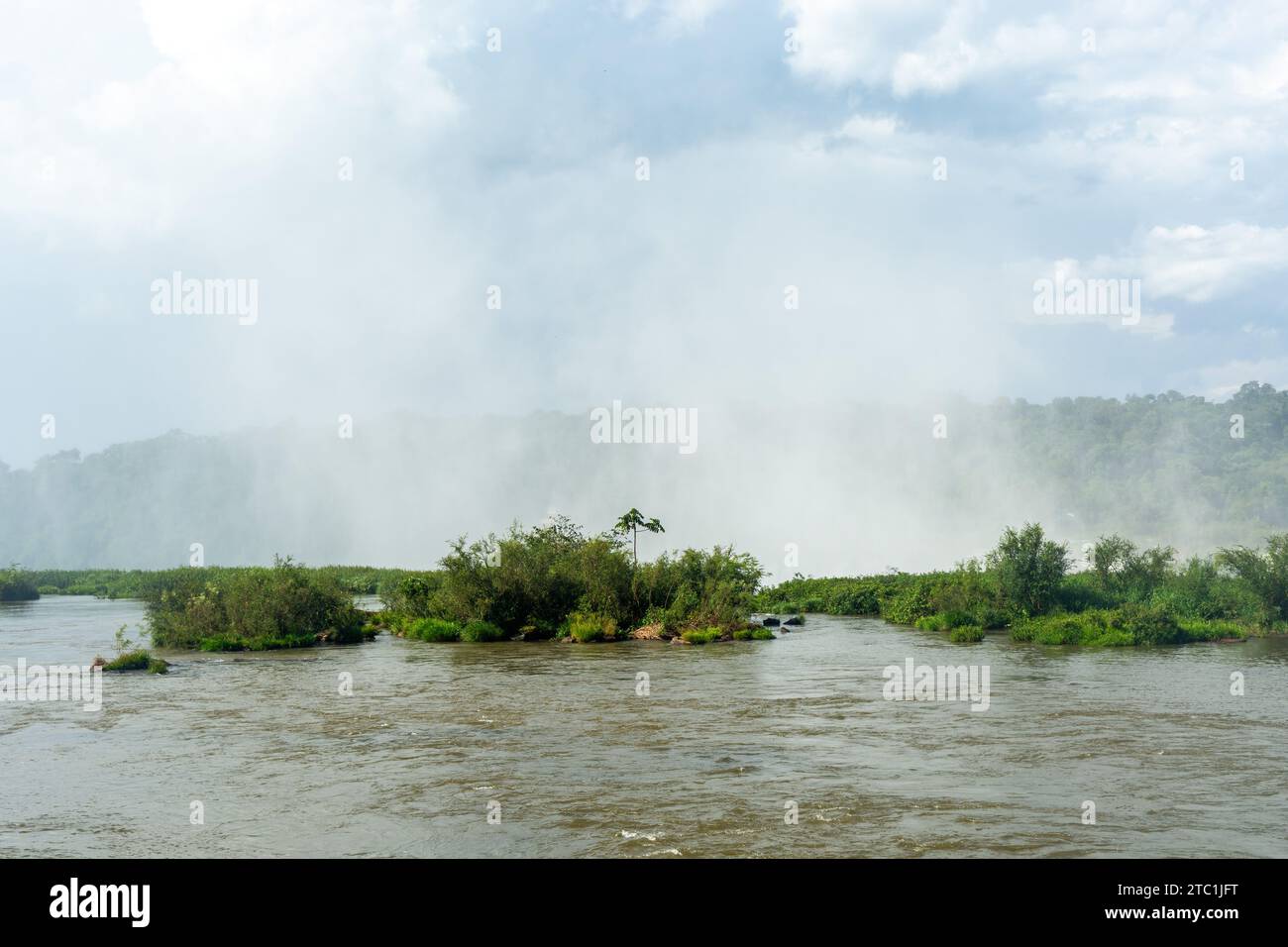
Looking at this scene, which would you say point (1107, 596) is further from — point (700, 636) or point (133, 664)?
point (133, 664)

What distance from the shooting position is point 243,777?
612 inches

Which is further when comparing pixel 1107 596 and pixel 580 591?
pixel 1107 596

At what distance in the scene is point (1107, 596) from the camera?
42.8 meters

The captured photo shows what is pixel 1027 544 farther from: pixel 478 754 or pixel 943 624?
pixel 478 754

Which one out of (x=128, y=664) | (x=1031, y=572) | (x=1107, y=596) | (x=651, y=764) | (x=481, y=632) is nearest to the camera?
(x=651, y=764)

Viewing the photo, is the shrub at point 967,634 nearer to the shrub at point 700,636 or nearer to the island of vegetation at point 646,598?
the island of vegetation at point 646,598

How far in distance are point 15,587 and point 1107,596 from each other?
7988cm

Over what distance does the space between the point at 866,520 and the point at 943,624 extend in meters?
87.8

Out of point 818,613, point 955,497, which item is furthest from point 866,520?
point 818,613

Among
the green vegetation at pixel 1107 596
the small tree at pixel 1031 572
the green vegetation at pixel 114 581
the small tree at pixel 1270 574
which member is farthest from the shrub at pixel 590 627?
the green vegetation at pixel 114 581

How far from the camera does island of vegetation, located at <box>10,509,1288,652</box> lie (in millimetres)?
36750

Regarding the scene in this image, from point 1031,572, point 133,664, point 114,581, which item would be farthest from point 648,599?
point 114,581

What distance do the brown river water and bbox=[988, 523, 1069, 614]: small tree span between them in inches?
454

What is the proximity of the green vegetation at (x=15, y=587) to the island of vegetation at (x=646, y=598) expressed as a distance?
43.3 m
